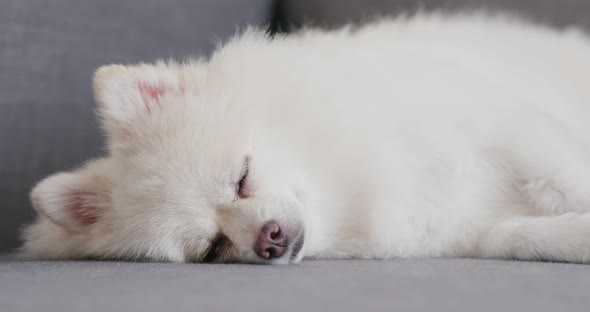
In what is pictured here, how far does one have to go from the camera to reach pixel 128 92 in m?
1.68

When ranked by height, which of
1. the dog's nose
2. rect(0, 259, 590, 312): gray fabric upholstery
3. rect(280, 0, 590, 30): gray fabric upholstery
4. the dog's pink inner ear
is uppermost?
rect(280, 0, 590, 30): gray fabric upholstery

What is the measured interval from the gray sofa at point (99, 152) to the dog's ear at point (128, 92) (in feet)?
1.25

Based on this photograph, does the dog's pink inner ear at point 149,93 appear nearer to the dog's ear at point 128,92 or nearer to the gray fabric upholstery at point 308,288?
the dog's ear at point 128,92

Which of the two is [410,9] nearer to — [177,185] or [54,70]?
[54,70]

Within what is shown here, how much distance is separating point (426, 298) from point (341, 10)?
6.44 ft

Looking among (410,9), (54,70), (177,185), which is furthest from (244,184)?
(410,9)

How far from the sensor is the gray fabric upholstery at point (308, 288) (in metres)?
0.99

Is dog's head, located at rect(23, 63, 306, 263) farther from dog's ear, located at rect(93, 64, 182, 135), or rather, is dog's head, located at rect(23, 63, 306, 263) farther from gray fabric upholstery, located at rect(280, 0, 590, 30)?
gray fabric upholstery, located at rect(280, 0, 590, 30)

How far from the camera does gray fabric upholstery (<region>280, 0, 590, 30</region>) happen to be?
100 inches

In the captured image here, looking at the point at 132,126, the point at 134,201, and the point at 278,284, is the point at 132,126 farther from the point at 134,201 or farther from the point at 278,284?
the point at 278,284

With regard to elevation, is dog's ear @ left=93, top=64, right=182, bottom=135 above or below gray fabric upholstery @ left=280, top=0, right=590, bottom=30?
below

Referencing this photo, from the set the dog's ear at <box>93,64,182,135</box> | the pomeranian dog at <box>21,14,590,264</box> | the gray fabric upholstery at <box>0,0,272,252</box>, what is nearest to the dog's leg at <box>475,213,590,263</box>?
the pomeranian dog at <box>21,14,590,264</box>

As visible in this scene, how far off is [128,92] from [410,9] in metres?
1.39

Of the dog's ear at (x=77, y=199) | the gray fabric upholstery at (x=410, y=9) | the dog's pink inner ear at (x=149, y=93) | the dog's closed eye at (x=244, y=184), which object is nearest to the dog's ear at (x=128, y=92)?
the dog's pink inner ear at (x=149, y=93)
